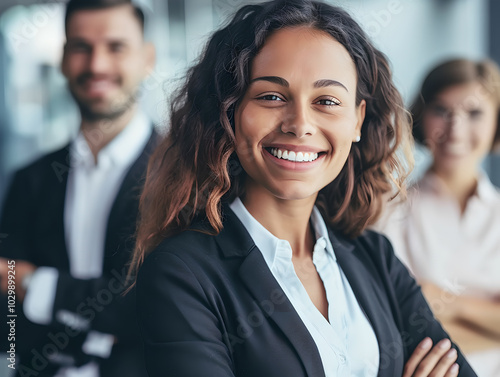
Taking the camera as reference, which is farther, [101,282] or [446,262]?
[446,262]

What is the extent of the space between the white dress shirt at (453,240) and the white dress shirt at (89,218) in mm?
967

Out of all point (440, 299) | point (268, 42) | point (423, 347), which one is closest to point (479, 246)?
point (440, 299)

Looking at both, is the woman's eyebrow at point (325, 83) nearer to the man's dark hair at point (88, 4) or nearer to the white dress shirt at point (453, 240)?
the white dress shirt at point (453, 240)

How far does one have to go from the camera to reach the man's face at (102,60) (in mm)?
1948

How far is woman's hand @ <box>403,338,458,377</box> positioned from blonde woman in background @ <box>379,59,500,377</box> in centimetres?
62

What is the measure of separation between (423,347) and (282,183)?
1.76ft

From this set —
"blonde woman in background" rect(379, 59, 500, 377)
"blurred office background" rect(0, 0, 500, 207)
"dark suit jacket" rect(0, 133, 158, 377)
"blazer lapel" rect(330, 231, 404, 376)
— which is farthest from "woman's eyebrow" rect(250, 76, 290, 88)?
"blurred office background" rect(0, 0, 500, 207)

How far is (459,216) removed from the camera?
2.10 metres

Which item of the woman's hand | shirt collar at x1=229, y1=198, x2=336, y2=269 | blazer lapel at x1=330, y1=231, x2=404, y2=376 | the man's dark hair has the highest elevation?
the man's dark hair

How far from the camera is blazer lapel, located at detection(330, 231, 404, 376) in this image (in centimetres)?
116

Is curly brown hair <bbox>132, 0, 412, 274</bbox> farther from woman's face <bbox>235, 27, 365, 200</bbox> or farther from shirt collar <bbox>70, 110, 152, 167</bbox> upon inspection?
shirt collar <bbox>70, 110, 152, 167</bbox>

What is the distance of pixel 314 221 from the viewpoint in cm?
129

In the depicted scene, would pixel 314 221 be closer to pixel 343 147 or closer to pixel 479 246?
pixel 343 147

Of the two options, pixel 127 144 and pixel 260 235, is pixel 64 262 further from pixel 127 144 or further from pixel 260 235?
pixel 260 235
